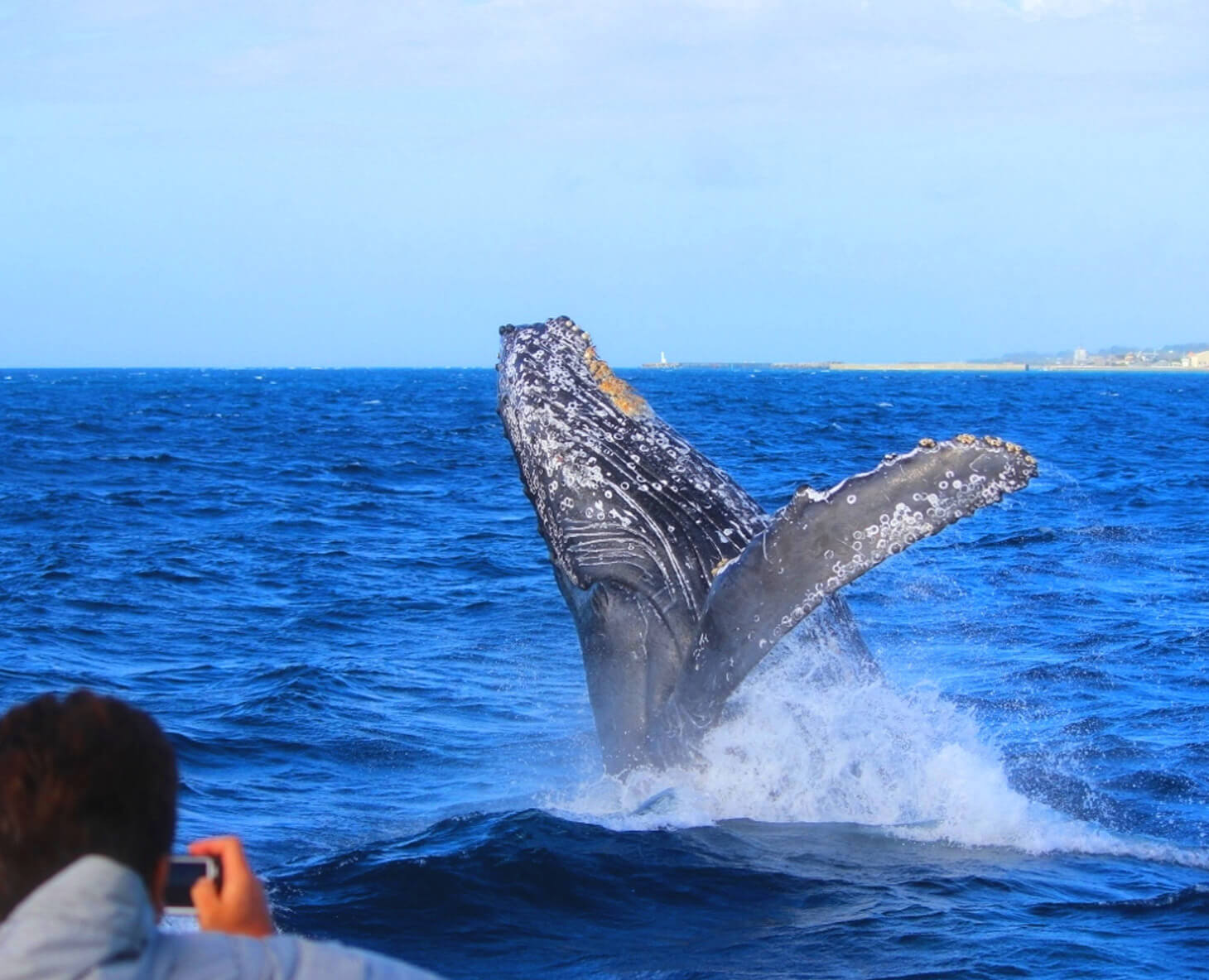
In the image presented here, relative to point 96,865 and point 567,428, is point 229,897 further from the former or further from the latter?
point 567,428

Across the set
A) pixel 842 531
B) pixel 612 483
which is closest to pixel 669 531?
pixel 612 483

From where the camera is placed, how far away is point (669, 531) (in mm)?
6789

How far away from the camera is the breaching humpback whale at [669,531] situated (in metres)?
5.42

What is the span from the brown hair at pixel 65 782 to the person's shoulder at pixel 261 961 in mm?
129

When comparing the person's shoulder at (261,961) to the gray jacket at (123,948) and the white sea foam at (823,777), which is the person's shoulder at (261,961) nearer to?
the gray jacket at (123,948)

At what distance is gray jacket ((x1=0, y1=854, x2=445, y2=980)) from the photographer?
170 cm

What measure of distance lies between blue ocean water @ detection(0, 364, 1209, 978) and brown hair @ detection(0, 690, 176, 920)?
11.4ft

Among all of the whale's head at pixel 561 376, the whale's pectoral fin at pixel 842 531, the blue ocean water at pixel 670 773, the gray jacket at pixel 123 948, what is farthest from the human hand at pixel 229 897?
the whale's head at pixel 561 376

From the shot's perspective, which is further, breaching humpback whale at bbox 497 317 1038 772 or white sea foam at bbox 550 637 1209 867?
white sea foam at bbox 550 637 1209 867

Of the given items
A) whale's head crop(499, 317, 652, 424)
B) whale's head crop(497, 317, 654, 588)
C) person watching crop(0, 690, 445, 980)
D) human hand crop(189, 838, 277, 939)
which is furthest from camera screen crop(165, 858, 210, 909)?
whale's head crop(499, 317, 652, 424)

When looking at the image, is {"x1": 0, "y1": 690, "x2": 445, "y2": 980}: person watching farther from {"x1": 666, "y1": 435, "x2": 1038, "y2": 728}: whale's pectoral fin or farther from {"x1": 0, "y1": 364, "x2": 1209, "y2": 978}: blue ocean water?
{"x1": 666, "y1": 435, "x2": 1038, "y2": 728}: whale's pectoral fin

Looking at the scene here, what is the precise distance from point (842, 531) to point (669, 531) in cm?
144

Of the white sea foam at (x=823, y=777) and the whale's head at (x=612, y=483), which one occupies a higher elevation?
the whale's head at (x=612, y=483)

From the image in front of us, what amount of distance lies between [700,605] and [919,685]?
3.24m
